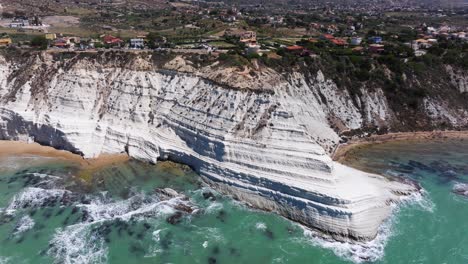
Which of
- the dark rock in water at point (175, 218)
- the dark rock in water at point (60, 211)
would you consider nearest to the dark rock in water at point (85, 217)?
the dark rock in water at point (60, 211)

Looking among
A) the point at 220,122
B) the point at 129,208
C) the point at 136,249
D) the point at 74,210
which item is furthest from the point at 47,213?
the point at 220,122

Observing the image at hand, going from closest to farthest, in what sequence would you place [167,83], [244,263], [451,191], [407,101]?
1. [244,263]
2. [451,191]
3. [167,83]
4. [407,101]

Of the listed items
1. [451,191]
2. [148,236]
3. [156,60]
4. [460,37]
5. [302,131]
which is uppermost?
[460,37]

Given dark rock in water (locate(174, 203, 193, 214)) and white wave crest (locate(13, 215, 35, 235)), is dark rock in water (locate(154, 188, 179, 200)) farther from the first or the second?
white wave crest (locate(13, 215, 35, 235))

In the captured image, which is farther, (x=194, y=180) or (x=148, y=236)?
(x=194, y=180)

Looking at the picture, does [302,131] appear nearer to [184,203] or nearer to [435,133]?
[184,203]

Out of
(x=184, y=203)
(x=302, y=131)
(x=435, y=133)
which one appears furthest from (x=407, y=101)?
(x=184, y=203)
